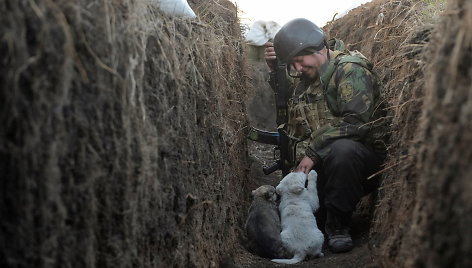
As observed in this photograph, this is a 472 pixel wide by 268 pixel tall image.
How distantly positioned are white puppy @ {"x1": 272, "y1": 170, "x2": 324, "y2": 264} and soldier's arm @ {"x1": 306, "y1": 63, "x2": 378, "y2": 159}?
12.8 inches

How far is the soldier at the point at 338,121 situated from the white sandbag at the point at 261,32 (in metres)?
1.33

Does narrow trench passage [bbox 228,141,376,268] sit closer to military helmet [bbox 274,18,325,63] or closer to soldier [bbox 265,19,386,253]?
soldier [bbox 265,19,386,253]

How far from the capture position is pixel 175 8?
4.19 m

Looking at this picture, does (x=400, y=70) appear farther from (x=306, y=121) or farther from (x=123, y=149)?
(x=123, y=149)

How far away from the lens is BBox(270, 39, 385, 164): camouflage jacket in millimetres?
5398

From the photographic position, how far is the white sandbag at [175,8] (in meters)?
4.07

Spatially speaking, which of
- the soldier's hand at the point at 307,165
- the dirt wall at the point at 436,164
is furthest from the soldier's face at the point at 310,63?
the dirt wall at the point at 436,164

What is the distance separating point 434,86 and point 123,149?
61.2 inches

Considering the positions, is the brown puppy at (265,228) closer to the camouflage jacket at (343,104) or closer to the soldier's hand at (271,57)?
the camouflage jacket at (343,104)

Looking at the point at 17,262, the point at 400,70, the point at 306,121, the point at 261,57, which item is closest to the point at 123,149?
the point at 17,262

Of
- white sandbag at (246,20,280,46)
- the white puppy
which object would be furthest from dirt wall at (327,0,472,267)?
white sandbag at (246,20,280,46)

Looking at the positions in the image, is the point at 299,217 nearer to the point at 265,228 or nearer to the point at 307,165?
the point at 265,228

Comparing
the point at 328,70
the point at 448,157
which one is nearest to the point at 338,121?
the point at 328,70

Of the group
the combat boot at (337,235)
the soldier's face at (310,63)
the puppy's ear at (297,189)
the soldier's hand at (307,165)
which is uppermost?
the soldier's face at (310,63)
